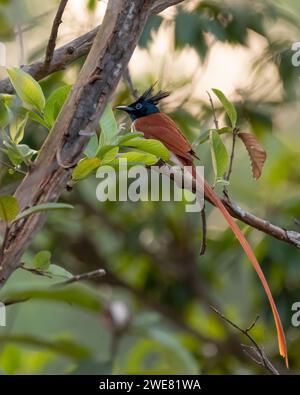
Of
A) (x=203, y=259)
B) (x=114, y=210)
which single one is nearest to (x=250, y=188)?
(x=203, y=259)

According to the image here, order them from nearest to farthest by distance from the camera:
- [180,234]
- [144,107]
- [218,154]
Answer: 1. [218,154]
2. [144,107]
3. [180,234]

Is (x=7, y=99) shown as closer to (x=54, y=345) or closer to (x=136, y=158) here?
(x=136, y=158)

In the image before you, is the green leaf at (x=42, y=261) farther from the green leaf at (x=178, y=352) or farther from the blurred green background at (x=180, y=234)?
the green leaf at (x=178, y=352)

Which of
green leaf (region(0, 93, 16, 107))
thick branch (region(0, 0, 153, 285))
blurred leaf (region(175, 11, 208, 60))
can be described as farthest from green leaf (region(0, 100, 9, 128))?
blurred leaf (region(175, 11, 208, 60))

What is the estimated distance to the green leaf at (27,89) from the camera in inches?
51.4

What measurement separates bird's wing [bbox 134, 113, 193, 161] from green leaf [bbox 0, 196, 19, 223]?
3.17ft

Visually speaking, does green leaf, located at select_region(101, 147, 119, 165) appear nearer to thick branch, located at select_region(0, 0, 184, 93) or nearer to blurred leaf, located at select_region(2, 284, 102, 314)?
thick branch, located at select_region(0, 0, 184, 93)

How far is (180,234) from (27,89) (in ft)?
7.03

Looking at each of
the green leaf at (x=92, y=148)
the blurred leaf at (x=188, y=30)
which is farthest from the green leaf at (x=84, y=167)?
the blurred leaf at (x=188, y=30)

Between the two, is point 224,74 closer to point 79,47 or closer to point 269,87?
point 269,87

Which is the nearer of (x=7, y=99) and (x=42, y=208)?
(x=42, y=208)

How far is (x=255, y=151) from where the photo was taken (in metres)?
1.63

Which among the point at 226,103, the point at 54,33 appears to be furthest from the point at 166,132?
the point at 54,33

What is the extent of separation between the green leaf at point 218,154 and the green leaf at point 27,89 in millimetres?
334
